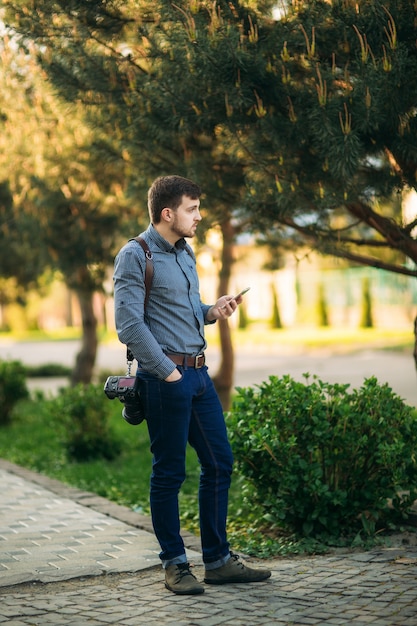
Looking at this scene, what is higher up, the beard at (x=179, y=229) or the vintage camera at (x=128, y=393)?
the beard at (x=179, y=229)

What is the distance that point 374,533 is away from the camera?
549 cm

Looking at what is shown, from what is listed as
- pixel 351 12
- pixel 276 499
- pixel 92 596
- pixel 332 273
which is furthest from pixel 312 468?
pixel 332 273

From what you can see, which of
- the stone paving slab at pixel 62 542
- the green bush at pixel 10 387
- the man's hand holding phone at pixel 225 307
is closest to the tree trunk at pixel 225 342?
the green bush at pixel 10 387

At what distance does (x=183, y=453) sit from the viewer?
4.54 metres

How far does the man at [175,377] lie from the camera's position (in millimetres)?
4438

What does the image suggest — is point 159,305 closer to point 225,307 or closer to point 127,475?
point 225,307

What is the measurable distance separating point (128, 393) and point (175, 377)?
263mm

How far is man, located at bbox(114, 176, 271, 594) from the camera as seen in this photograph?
4.44 meters

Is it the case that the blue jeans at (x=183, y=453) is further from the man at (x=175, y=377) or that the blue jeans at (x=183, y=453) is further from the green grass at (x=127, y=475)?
the green grass at (x=127, y=475)

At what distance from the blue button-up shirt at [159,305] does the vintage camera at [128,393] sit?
0.15 metres

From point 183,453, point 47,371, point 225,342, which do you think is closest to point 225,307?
point 183,453

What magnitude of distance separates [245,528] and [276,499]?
693 mm

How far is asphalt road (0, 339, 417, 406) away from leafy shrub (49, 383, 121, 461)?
499 cm

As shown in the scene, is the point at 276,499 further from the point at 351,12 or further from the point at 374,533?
the point at 351,12
